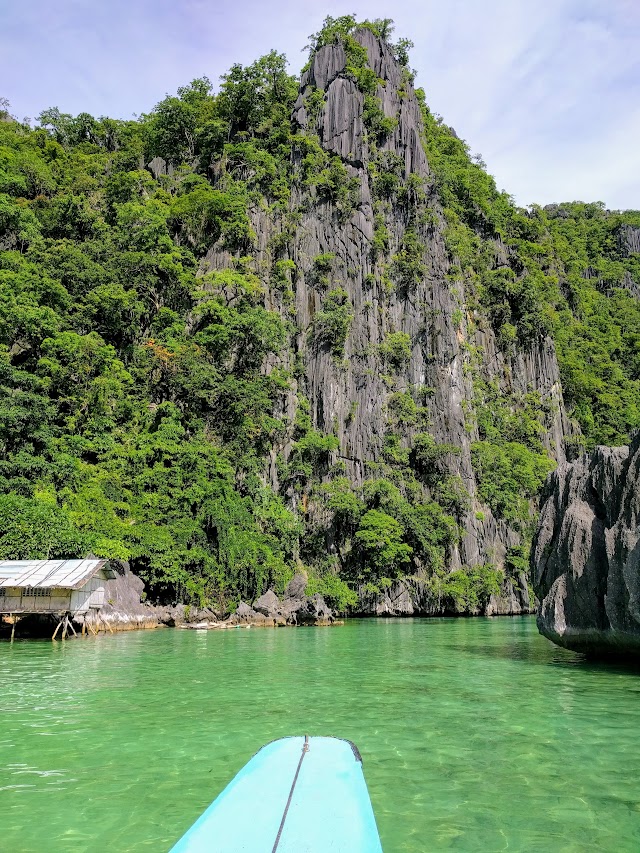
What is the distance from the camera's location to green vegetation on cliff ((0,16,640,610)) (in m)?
29.1

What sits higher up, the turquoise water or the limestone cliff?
the limestone cliff

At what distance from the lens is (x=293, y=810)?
404cm

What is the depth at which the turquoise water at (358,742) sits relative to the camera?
4953 millimetres

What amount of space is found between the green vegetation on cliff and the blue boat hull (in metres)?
20.9

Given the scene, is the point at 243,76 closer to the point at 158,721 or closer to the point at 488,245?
the point at 488,245

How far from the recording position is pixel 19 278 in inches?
1238

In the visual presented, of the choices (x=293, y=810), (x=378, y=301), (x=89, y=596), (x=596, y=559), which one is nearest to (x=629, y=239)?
(x=378, y=301)

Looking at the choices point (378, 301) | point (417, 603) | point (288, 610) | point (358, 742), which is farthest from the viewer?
point (378, 301)

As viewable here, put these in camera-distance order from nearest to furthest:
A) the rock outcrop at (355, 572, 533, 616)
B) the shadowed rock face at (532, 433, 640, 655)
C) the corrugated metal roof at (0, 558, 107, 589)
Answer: the shadowed rock face at (532, 433, 640, 655) < the corrugated metal roof at (0, 558, 107, 589) < the rock outcrop at (355, 572, 533, 616)

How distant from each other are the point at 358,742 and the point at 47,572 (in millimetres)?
16225

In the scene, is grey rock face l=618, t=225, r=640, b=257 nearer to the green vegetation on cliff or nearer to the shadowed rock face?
the green vegetation on cliff

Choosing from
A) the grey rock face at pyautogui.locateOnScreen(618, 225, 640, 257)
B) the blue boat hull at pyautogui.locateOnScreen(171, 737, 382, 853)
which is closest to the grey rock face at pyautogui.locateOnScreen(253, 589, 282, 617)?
the blue boat hull at pyautogui.locateOnScreen(171, 737, 382, 853)

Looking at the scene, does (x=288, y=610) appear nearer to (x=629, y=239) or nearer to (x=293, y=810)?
(x=293, y=810)

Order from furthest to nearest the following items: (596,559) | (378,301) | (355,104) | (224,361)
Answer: (355,104)
(378,301)
(224,361)
(596,559)
